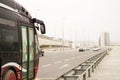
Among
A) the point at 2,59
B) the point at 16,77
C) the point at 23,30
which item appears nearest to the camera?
the point at 2,59

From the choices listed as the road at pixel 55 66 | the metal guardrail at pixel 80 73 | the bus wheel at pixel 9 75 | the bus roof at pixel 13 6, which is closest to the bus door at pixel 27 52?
the bus roof at pixel 13 6

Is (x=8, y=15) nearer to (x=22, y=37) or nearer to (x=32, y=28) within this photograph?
(x=22, y=37)

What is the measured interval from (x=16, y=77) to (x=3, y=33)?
1.88 meters

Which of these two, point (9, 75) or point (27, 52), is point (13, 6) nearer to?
point (27, 52)

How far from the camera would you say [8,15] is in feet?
34.0

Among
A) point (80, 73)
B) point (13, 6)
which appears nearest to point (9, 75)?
point (13, 6)

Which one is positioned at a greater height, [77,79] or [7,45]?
[7,45]

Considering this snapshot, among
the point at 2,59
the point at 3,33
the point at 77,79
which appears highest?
the point at 3,33

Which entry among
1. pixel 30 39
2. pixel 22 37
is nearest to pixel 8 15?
pixel 22 37

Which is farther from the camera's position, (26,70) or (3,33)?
(26,70)

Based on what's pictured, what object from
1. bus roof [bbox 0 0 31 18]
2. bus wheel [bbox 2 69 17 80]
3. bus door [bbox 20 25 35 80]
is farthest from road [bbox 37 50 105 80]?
bus wheel [bbox 2 69 17 80]

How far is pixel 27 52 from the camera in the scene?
12203 mm

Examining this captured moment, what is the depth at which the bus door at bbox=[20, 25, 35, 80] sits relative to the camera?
38.8 ft

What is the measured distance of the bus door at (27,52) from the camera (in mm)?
11820
